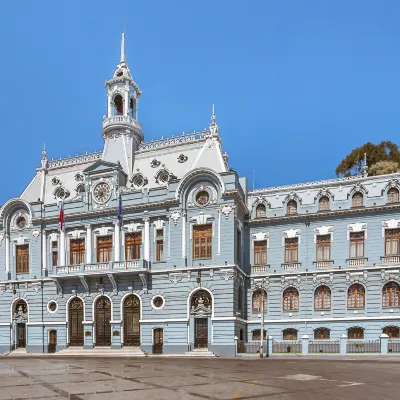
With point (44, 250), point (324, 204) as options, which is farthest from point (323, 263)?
point (44, 250)

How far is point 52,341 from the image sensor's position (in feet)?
162

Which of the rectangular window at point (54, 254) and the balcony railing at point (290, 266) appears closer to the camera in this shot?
the balcony railing at point (290, 266)

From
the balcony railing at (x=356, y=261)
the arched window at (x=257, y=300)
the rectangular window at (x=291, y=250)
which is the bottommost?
the arched window at (x=257, y=300)

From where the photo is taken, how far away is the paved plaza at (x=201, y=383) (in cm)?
1870

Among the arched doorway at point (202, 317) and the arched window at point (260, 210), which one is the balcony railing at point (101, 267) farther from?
the arched window at point (260, 210)

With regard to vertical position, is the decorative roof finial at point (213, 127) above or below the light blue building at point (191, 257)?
above

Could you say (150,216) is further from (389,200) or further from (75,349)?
(389,200)

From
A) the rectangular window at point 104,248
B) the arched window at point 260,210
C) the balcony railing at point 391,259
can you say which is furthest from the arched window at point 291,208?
the rectangular window at point 104,248

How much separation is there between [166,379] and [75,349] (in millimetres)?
26529

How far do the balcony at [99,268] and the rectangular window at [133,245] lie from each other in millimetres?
1716

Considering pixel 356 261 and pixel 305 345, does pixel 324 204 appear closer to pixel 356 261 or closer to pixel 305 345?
pixel 356 261

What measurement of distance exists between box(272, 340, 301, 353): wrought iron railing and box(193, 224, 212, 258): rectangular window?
375 inches

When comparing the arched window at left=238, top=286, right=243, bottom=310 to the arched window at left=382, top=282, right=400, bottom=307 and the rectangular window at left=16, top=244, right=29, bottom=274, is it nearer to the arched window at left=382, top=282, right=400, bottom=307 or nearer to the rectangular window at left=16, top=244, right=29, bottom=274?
the arched window at left=382, top=282, right=400, bottom=307

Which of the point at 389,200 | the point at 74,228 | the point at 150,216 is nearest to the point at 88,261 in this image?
the point at 74,228
